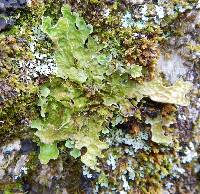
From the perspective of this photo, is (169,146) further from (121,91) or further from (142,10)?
(142,10)

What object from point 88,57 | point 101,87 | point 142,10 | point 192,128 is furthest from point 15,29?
point 192,128

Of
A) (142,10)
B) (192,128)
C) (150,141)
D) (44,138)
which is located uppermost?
(142,10)

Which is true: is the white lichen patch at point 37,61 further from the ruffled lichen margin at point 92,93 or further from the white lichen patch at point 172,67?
the white lichen patch at point 172,67

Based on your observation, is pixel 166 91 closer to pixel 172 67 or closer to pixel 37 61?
pixel 172 67

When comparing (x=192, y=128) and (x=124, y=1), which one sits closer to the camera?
(x=124, y=1)

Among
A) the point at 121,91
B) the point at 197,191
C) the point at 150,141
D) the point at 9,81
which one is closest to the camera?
the point at 9,81

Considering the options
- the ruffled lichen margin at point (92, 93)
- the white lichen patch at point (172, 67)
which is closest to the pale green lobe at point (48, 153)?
the ruffled lichen margin at point (92, 93)

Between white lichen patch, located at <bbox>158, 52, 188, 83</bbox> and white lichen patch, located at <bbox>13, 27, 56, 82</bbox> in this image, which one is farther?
white lichen patch, located at <bbox>158, 52, 188, 83</bbox>

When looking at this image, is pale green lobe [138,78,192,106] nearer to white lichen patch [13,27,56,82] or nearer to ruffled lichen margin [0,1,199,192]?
ruffled lichen margin [0,1,199,192]

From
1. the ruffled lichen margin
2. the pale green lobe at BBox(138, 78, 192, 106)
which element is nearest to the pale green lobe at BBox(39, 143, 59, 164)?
the ruffled lichen margin
